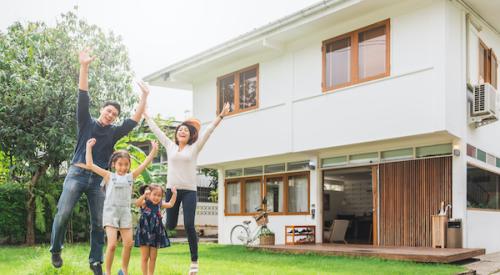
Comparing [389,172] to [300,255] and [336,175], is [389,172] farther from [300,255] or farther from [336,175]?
[336,175]

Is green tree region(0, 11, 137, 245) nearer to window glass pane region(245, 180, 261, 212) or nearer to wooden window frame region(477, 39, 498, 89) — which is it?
window glass pane region(245, 180, 261, 212)

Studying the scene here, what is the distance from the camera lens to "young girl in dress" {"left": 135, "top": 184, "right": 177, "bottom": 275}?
19.7 feet

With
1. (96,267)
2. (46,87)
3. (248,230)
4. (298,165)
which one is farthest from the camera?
(248,230)

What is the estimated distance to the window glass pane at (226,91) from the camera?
16.8 metres

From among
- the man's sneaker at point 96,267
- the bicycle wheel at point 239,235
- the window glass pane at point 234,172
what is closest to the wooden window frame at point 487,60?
the window glass pane at point 234,172

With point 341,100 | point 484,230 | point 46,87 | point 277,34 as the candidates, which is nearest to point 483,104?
point 484,230

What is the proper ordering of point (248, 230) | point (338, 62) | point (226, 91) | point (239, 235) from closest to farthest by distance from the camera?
point (338, 62)
point (248, 230)
point (226, 91)
point (239, 235)

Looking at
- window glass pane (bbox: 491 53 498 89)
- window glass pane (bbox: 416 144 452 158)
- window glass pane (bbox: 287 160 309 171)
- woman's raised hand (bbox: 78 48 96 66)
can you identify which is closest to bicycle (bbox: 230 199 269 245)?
window glass pane (bbox: 287 160 309 171)

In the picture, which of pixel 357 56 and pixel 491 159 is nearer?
pixel 357 56

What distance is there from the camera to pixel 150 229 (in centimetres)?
601

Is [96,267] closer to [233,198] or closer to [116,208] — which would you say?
[116,208]

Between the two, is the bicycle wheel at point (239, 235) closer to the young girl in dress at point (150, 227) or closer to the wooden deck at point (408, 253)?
the wooden deck at point (408, 253)

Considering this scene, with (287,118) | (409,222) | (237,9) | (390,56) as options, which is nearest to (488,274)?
(409,222)

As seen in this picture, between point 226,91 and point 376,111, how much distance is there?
602cm
